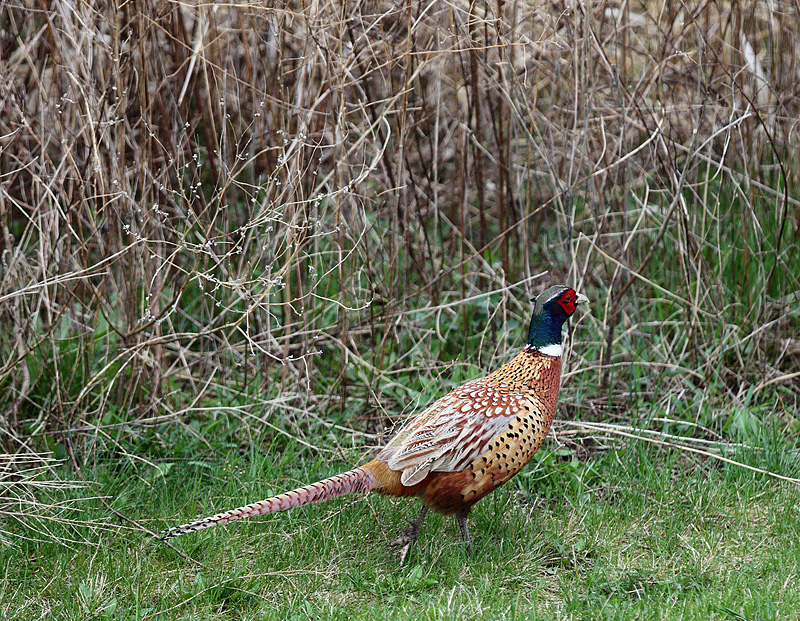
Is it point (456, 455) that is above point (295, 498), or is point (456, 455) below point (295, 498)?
above

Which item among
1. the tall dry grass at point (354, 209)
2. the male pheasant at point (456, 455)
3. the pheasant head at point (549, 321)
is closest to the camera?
the male pheasant at point (456, 455)

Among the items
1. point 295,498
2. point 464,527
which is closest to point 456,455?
point 464,527

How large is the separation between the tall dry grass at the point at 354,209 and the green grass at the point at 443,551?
1.53ft

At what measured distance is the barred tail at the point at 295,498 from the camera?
3.03m

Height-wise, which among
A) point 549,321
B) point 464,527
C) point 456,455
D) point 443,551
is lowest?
point 443,551

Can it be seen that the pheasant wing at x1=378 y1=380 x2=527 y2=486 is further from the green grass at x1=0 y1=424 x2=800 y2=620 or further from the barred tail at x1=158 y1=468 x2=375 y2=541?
the green grass at x1=0 y1=424 x2=800 y2=620

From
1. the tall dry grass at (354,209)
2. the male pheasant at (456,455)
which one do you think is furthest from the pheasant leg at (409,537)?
the tall dry grass at (354,209)

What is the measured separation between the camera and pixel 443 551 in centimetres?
339

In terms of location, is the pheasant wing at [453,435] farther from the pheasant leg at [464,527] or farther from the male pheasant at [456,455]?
the pheasant leg at [464,527]

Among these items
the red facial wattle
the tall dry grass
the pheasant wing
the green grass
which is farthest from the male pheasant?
the tall dry grass

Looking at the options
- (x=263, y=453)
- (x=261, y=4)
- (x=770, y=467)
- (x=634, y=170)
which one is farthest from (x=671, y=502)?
(x=261, y=4)

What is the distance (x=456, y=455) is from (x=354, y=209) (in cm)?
151

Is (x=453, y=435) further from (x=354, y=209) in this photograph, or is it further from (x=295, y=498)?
(x=354, y=209)

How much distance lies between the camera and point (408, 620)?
2.93m
